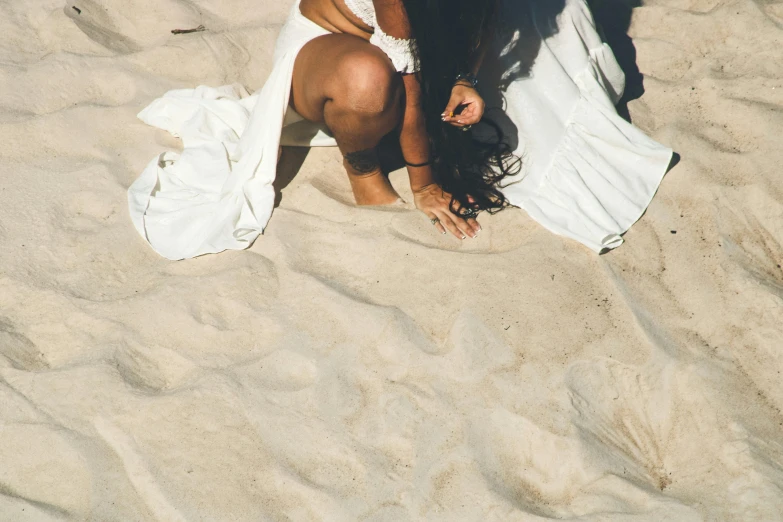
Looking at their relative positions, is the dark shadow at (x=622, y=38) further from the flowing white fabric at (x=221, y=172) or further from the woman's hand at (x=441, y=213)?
the flowing white fabric at (x=221, y=172)

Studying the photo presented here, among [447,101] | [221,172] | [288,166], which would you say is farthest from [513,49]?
[221,172]

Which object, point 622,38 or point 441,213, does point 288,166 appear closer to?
point 441,213

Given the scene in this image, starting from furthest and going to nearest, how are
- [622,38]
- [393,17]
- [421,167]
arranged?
[622,38] → [421,167] → [393,17]

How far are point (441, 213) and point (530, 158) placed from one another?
41 centimetres

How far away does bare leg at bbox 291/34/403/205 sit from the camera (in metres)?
2.15

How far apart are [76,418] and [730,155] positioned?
228 centimetres

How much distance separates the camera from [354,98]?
85.8 inches

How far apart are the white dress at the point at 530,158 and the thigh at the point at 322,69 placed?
56 millimetres

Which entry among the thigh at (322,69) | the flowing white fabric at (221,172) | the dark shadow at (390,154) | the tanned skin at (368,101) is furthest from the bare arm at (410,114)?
the flowing white fabric at (221,172)

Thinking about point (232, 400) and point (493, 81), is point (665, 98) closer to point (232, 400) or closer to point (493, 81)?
point (493, 81)

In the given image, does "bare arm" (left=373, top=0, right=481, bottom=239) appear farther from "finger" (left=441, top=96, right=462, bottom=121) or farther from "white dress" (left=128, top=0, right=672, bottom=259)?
"white dress" (left=128, top=0, right=672, bottom=259)

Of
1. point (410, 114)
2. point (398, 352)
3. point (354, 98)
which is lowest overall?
point (398, 352)

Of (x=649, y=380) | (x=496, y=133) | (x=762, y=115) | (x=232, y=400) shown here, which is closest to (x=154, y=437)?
(x=232, y=400)

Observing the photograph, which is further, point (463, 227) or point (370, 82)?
point (463, 227)
